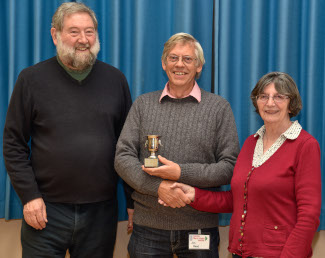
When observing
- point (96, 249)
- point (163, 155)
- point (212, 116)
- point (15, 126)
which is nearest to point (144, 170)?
point (163, 155)

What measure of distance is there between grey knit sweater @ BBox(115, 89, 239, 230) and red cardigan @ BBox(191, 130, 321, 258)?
0.24m

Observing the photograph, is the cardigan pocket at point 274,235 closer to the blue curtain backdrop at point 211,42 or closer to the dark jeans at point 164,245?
the dark jeans at point 164,245

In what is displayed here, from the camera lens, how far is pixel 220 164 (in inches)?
79.0

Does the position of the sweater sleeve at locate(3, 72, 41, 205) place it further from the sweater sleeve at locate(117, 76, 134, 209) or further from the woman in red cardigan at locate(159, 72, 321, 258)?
the woman in red cardigan at locate(159, 72, 321, 258)

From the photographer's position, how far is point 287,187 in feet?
5.61

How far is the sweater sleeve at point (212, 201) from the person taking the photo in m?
2.00

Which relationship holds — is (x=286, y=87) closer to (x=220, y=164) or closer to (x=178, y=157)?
(x=220, y=164)

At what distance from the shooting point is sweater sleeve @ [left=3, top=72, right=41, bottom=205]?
2141 millimetres

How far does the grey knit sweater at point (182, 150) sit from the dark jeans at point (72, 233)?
297 mm

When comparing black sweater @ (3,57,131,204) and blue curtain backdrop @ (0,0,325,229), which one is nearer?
black sweater @ (3,57,131,204)

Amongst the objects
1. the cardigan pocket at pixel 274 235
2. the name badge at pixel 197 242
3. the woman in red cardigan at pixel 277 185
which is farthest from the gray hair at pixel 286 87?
the name badge at pixel 197 242

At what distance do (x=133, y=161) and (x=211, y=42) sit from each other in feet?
4.18

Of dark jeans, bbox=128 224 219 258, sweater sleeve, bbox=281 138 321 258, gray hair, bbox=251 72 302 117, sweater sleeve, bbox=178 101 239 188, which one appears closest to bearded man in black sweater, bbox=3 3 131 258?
dark jeans, bbox=128 224 219 258

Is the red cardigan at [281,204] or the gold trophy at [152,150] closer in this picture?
the red cardigan at [281,204]
